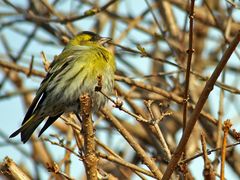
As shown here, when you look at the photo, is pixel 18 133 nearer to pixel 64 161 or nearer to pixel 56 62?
pixel 64 161

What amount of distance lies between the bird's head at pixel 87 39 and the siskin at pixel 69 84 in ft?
1.49

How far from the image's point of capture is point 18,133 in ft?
16.0

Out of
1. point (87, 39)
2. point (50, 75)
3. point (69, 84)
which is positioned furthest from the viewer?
point (87, 39)

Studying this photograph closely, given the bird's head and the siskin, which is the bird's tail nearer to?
the siskin

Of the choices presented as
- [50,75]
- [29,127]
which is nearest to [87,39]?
[50,75]

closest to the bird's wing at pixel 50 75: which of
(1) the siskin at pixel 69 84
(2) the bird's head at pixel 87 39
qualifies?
(1) the siskin at pixel 69 84

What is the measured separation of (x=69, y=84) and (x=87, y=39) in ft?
3.16

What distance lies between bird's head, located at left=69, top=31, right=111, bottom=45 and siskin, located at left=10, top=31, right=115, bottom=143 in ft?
1.49

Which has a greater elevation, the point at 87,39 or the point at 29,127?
the point at 87,39

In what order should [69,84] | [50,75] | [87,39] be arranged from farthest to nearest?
[87,39], [50,75], [69,84]

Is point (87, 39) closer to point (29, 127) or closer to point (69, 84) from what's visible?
point (69, 84)

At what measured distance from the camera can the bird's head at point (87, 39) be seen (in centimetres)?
591

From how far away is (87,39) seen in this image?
5.98 m

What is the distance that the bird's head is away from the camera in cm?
591
